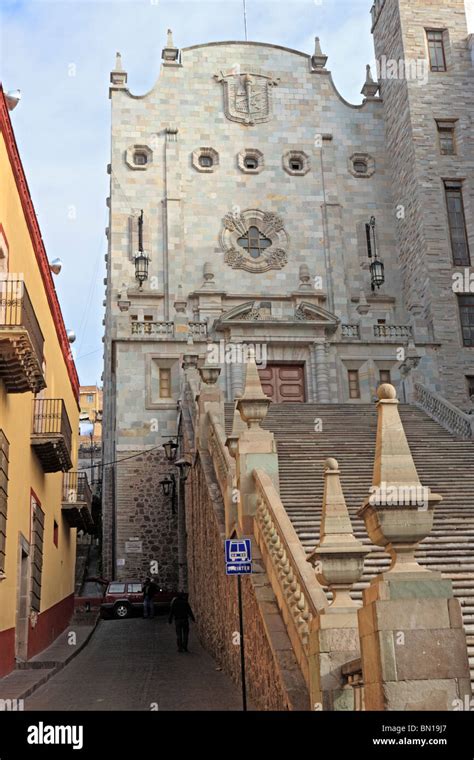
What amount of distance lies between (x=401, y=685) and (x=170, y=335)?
21.8 m

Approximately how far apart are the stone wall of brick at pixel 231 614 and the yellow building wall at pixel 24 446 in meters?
3.12

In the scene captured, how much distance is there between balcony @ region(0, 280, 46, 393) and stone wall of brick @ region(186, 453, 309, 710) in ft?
12.9

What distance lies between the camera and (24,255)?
14414 millimetres

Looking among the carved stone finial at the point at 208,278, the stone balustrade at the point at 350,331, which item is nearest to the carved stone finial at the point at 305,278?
the stone balustrade at the point at 350,331

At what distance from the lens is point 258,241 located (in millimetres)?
31766

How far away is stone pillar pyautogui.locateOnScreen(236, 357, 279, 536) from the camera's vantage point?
12.4 metres

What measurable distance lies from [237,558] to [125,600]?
14.2 meters

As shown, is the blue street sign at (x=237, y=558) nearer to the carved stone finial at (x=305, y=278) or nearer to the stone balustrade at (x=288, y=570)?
the stone balustrade at (x=288, y=570)

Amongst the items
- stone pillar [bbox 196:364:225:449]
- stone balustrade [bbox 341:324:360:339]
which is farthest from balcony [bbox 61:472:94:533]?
stone balustrade [bbox 341:324:360:339]

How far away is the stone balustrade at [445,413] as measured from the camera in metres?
21.0

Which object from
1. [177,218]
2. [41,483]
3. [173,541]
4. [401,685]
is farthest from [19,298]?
[177,218]

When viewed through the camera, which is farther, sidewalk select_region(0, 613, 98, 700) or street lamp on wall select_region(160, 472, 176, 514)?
street lamp on wall select_region(160, 472, 176, 514)

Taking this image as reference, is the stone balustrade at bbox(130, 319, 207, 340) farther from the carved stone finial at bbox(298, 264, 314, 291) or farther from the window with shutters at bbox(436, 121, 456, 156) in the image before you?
the window with shutters at bbox(436, 121, 456, 156)

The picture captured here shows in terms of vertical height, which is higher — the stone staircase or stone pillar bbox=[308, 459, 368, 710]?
the stone staircase
